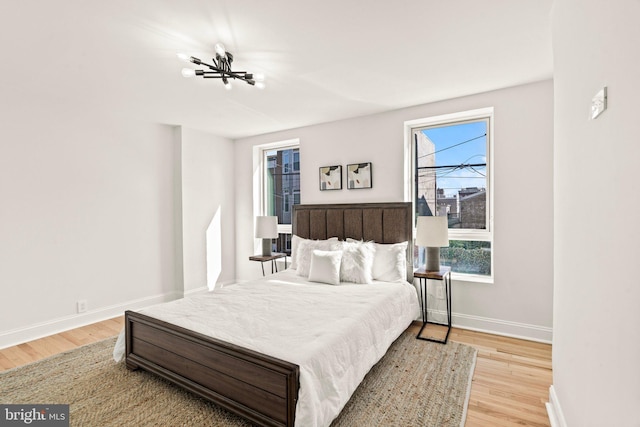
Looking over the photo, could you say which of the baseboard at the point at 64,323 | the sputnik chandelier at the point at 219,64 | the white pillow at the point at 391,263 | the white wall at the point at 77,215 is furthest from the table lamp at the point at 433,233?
the baseboard at the point at 64,323

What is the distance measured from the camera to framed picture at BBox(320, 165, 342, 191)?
423cm

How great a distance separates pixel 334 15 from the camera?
1.94 metres

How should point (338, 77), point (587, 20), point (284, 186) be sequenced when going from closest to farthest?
point (587, 20) → point (338, 77) → point (284, 186)

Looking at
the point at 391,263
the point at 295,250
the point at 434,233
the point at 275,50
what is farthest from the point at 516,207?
the point at 275,50

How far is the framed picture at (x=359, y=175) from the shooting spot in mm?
3988

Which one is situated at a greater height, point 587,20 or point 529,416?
point 587,20

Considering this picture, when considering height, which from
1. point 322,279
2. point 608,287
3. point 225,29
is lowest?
point 322,279

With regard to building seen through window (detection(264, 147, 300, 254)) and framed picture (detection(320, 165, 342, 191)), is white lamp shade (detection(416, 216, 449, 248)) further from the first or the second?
building seen through window (detection(264, 147, 300, 254))

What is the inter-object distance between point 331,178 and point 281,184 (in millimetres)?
1112

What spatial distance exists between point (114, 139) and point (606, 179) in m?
4.63

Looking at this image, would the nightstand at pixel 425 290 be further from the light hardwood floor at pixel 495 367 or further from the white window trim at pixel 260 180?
the white window trim at pixel 260 180

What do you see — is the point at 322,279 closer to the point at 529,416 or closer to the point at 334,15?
the point at 529,416

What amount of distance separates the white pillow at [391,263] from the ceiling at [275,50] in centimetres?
166

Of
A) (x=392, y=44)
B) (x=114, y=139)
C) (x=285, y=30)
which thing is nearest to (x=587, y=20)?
(x=392, y=44)
